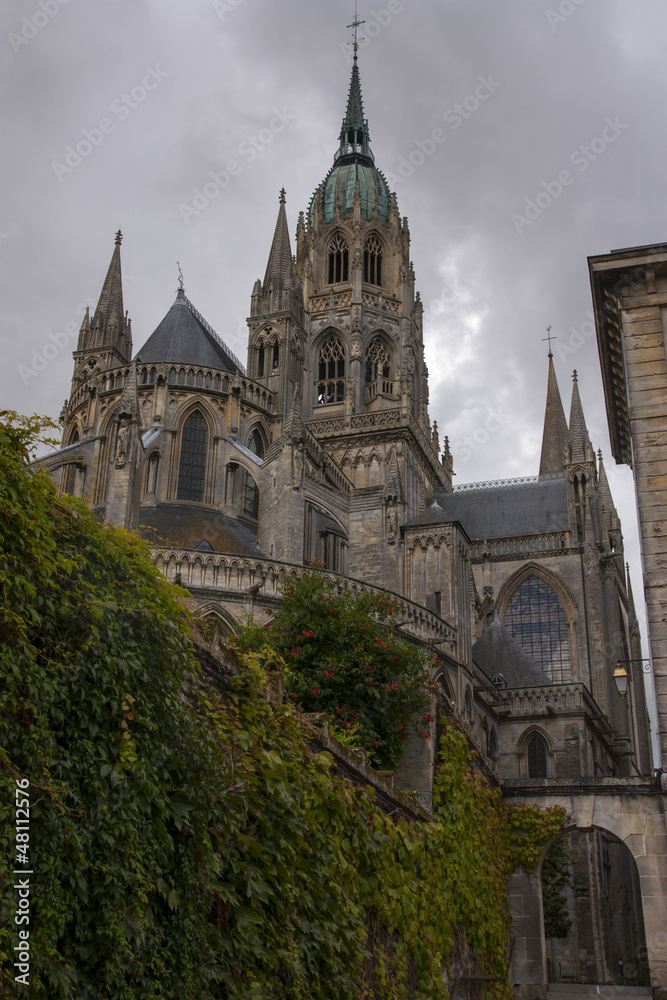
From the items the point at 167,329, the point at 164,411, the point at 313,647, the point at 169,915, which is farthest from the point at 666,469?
the point at 167,329

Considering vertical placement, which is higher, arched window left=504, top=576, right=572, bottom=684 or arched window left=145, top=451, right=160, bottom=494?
arched window left=145, top=451, right=160, bottom=494

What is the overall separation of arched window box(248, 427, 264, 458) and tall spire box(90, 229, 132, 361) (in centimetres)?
614

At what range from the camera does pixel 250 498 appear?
35344 millimetres

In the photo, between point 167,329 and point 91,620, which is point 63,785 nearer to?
point 91,620

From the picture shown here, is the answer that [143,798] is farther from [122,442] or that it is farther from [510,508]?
[510,508]

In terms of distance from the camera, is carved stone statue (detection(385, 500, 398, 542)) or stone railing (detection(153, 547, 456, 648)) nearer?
stone railing (detection(153, 547, 456, 648))

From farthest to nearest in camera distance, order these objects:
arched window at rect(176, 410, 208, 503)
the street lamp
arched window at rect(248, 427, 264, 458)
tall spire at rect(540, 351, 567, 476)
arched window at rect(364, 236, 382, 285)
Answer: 1. tall spire at rect(540, 351, 567, 476)
2. arched window at rect(364, 236, 382, 285)
3. arched window at rect(248, 427, 264, 458)
4. arched window at rect(176, 410, 208, 503)
5. the street lamp

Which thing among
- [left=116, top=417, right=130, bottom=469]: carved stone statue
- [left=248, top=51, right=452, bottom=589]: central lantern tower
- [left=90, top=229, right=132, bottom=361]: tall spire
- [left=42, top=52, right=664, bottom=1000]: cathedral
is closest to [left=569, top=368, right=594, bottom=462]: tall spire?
[left=42, top=52, right=664, bottom=1000]: cathedral

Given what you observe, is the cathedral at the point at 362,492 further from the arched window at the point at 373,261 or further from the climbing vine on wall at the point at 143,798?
the climbing vine on wall at the point at 143,798

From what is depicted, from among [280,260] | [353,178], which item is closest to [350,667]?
[280,260]

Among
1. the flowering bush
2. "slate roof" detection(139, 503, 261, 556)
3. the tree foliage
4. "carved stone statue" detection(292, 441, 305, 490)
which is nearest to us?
the flowering bush

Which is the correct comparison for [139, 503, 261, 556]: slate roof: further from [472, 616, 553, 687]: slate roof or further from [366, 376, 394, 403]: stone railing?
[366, 376, 394, 403]: stone railing

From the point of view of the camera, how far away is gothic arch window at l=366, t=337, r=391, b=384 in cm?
4719

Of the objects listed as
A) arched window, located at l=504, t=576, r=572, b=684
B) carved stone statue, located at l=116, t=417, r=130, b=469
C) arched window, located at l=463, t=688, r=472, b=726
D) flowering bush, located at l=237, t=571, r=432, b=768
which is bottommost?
flowering bush, located at l=237, t=571, r=432, b=768
